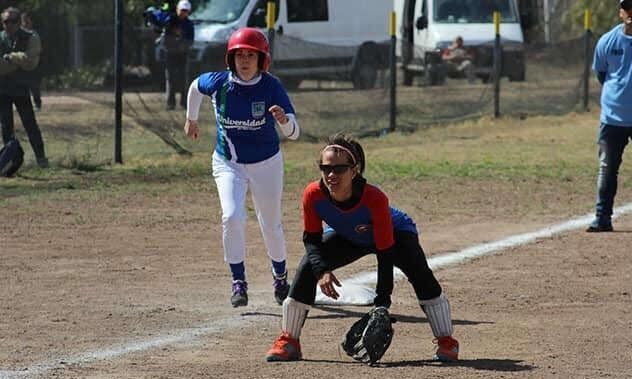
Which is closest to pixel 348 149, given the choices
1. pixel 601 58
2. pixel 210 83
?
pixel 210 83

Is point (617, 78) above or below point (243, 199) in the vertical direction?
above

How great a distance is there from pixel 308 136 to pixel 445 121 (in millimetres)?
4163

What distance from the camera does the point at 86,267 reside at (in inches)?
400

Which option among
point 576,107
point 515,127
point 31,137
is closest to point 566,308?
point 31,137

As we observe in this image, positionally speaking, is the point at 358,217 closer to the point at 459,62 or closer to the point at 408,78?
the point at 408,78

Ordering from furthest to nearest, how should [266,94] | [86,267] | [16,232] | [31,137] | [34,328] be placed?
[31,137], [16,232], [86,267], [266,94], [34,328]

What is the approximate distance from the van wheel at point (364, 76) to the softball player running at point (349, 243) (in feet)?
48.8

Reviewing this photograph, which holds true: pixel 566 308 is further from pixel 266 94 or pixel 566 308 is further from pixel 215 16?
pixel 215 16

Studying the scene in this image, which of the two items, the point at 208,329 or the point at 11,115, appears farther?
the point at 11,115

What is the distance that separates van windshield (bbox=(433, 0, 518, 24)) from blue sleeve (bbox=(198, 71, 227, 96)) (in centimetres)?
2249

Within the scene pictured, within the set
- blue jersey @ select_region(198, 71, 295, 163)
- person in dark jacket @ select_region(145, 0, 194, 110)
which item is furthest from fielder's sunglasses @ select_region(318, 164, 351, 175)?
person in dark jacket @ select_region(145, 0, 194, 110)

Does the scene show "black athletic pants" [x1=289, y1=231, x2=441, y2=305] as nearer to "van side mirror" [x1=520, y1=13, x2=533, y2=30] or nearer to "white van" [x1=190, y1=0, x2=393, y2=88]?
"white van" [x1=190, y1=0, x2=393, y2=88]

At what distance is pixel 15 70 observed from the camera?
15.7 metres

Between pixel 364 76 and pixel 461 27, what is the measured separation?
26.5 feet
